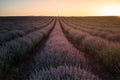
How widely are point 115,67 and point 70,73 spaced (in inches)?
109

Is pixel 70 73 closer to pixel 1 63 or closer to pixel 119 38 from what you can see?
pixel 1 63

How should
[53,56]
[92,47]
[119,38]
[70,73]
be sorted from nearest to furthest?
1. [70,73]
2. [53,56]
3. [92,47]
4. [119,38]

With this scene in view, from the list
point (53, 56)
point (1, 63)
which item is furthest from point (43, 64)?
point (1, 63)

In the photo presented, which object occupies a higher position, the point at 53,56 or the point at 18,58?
the point at 53,56

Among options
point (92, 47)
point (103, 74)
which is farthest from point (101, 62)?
point (92, 47)

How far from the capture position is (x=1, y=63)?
18.2 feet

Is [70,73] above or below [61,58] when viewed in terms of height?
above

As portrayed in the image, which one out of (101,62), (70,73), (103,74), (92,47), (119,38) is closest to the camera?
(70,73)

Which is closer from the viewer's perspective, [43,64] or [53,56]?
[43,64]

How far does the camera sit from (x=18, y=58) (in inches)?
298

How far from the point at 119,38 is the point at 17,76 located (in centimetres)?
646

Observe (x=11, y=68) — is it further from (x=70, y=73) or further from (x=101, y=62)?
(x=70, y=73)

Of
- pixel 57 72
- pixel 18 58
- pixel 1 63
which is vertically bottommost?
pixel 18 58

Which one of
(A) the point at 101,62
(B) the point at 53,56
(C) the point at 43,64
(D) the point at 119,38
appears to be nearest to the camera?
(C) the point at 43,64
